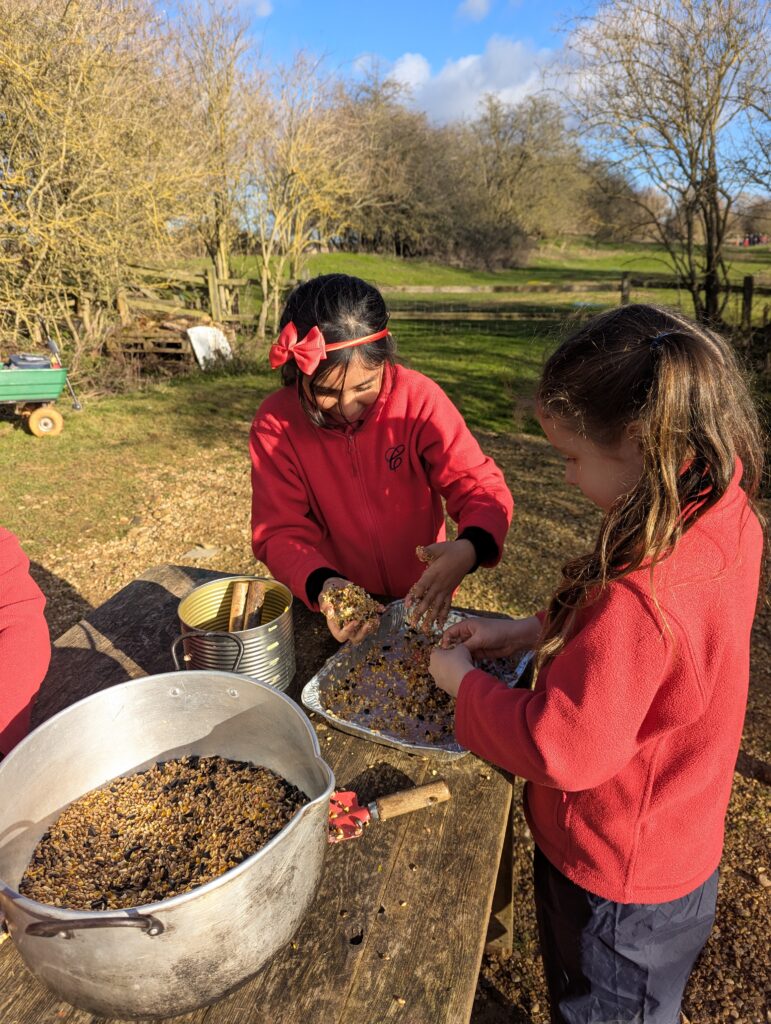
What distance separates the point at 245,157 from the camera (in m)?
14.7

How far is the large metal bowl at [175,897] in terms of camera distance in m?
0.95

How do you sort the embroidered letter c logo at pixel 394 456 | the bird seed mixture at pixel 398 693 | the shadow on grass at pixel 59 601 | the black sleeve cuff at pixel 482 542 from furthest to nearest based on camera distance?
the shadow on grass at pixel 59 601
the embroidered letter c logo at pixel 394 456
the black sleeve cuff at pixel 482 542
the bird seed mixture at pixel 398 693

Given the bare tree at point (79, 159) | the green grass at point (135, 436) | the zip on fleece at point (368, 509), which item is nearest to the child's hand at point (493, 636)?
the zip on fleece at point (368, 509)

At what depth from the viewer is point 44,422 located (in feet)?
28.5

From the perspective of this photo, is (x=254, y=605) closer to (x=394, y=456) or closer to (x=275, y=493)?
(x=275, y=493)

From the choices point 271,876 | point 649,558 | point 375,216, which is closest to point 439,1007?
point 271,876

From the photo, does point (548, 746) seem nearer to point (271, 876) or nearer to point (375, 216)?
point (271, 876)

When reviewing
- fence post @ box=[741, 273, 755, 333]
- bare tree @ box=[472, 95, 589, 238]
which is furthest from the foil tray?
bare tree @ box=[472, 95, 589, 238]

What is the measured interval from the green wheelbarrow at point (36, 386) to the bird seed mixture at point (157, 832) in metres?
7.97

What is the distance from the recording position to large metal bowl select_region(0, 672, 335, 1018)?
3.11 ft

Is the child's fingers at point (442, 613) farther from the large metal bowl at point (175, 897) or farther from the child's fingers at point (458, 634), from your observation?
the large metal bowl at point (175, 897)

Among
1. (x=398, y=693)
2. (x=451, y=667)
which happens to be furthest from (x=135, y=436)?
(x=451, y=667)

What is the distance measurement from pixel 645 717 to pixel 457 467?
1334 mm

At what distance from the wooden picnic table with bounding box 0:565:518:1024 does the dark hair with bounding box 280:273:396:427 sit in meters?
1.08
